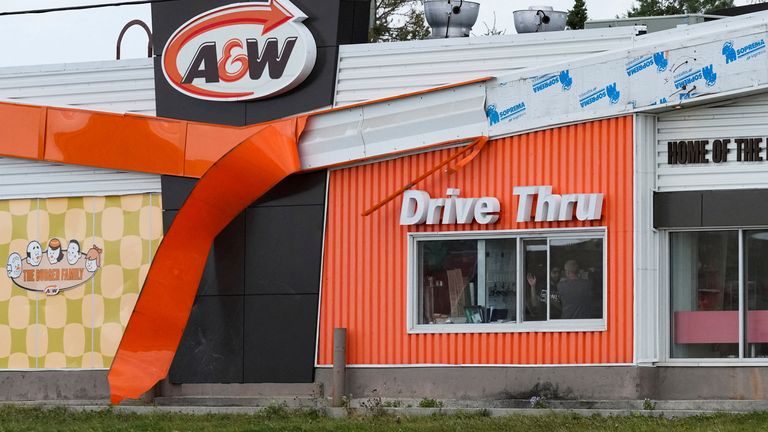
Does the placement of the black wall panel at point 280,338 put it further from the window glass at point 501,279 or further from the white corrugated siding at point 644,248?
the white corrugated siding at point 644,248

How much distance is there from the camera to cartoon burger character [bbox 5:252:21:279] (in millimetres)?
25578

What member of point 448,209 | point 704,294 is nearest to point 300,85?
point 448,209

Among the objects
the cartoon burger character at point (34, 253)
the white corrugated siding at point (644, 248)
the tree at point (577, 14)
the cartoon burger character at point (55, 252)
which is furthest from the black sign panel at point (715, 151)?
the tree at point (577, 14)

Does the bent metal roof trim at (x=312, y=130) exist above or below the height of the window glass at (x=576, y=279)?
above

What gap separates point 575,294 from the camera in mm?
22156

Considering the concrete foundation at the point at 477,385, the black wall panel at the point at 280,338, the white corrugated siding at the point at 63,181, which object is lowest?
the concrete foundation at the point at 477,385

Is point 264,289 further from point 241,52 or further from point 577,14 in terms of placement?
point 577,14

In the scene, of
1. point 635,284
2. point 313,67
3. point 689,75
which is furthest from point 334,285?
point 689,75

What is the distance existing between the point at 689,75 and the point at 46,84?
36.1 ft

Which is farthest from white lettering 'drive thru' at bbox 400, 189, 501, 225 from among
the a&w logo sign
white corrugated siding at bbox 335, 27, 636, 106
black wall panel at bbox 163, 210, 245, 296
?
black wall panel at bbox 163, 210, 245, 296

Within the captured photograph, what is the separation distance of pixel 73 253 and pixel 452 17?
7536mm

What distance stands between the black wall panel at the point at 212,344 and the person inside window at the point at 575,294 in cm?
532

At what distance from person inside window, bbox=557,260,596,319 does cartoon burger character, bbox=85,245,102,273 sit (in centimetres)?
792

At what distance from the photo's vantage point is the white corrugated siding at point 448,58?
72.1 ft
